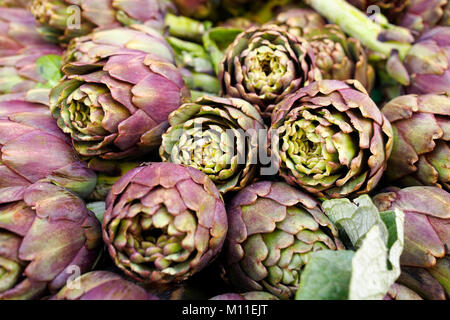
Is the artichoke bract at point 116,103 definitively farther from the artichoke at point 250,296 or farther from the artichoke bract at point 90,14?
the artichoke at point 250,296

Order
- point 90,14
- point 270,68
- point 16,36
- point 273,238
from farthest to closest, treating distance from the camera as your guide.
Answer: point 16,36, point 90,14, point 270,68, point 273,238

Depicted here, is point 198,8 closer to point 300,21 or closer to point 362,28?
point 300,21

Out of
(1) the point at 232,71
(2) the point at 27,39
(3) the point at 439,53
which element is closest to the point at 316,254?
(1) the point at 232,71

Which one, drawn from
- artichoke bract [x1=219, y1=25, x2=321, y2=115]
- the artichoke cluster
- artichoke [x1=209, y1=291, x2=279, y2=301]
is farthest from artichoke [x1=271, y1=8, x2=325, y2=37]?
artichoke [x1=209, y1=291, x2=279, y2=301]

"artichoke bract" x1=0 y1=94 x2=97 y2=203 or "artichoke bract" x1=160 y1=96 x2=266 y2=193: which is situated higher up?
"artichoke bract" x1=160 y1=96 x2=266 y2=193

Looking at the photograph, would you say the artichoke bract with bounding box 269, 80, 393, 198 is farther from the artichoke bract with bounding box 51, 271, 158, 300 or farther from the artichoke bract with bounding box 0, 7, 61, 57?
the artichoke bract with bounding box 0, 7, 61, 57

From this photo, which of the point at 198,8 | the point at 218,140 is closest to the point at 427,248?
the point at 218,140

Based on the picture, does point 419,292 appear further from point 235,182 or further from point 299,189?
point 235,182
